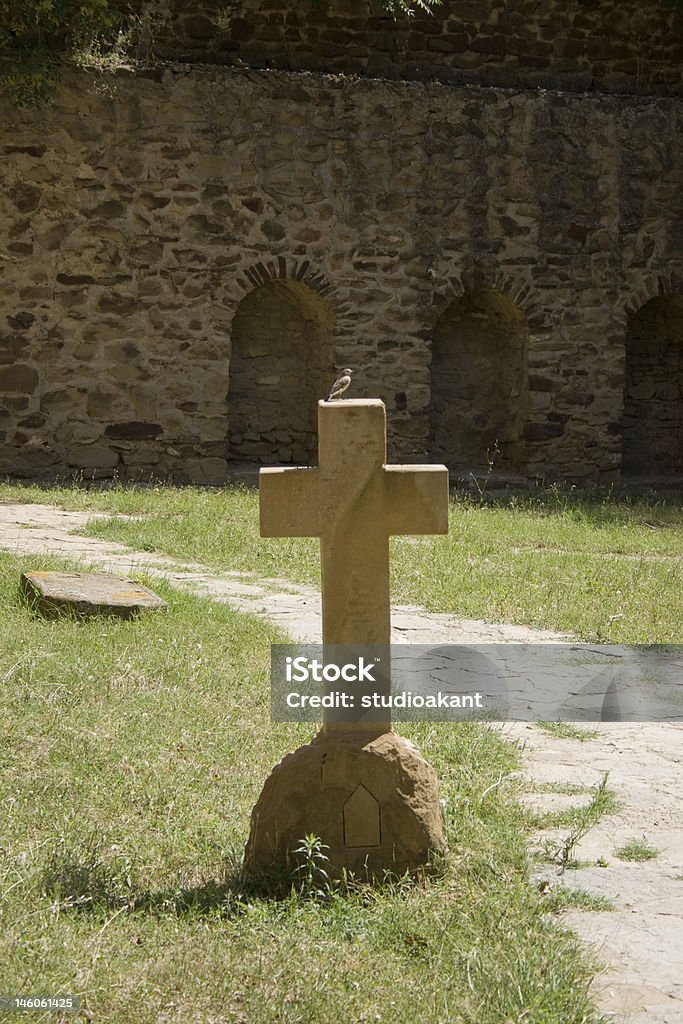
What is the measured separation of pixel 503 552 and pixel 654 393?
6.12 m

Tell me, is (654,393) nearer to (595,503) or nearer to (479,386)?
(479,386)

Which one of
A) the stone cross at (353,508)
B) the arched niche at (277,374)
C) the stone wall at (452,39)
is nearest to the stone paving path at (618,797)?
the stone cross at (353,508)

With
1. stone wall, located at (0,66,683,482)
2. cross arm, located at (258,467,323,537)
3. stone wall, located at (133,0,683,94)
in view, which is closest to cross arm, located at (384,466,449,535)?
cross arm, located at (258,467,323,537)

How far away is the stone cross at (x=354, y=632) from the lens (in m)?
3.08

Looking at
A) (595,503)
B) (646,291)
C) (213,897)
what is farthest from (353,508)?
(646,291)

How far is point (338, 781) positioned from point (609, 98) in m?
10.8

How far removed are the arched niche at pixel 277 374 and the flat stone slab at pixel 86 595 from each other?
600 cm

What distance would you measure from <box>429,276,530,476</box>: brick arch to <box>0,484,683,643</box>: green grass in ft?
5.36

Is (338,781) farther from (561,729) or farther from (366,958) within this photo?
(561,729)

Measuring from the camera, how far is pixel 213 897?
2.95 metres

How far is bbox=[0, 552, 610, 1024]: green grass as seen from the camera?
8.17ft

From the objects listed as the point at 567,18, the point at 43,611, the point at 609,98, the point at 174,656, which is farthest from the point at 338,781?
the point at 567,18

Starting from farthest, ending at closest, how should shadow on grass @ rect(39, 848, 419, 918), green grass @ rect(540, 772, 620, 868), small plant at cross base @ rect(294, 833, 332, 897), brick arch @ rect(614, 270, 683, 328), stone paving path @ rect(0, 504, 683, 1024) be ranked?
brick arch @ rect(614, 270, 683, 328)
green grass @ rect(540, 772, 620, 868)
small plant at cross base @ rect(294, 833, 332, 897)
shadow on grass @ rect(39, 848, 419, 918)
stone paving path @ rect(0, 504, 683, 1024)

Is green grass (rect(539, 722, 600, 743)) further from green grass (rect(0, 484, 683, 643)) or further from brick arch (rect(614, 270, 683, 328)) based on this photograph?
brick arch (rect(614, 270, 683, 328))
